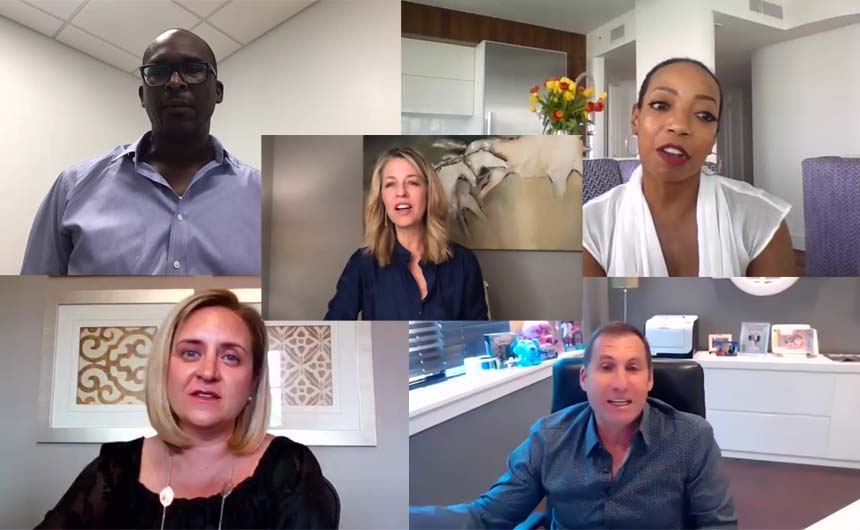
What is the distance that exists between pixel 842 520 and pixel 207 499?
1.57 meters

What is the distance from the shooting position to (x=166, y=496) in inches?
57.2

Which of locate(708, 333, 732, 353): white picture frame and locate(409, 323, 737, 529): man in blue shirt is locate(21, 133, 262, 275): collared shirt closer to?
locate(409, 323, 737, 529): man in blue shirt

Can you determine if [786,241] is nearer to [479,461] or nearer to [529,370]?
[529,370]

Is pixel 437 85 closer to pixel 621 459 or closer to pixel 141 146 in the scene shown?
pixel 141 146

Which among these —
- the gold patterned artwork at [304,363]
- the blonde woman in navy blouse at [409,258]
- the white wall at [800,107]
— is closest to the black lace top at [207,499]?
the gold patterned artwork at [304,363]

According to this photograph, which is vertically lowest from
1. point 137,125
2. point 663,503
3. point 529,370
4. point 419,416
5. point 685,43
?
point 663,503

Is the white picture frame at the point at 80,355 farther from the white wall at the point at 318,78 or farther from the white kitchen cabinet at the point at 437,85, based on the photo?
the white kitchen cabinet at the point at 437,85

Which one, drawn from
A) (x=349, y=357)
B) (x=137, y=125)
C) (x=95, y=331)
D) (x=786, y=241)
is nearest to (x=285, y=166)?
(x=137, y=125)

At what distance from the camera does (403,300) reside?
1511 mm

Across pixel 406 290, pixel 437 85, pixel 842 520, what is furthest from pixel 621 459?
pixel 437 85

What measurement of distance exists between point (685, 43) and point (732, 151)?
0.94 ft

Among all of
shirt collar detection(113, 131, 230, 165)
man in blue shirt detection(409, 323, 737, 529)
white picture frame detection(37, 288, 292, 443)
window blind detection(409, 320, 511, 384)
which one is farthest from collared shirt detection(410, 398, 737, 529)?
shirt collar detection(113, 131, 230, 165)

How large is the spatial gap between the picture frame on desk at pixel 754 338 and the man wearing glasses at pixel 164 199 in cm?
123

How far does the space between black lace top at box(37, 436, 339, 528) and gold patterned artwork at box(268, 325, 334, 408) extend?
12cm
